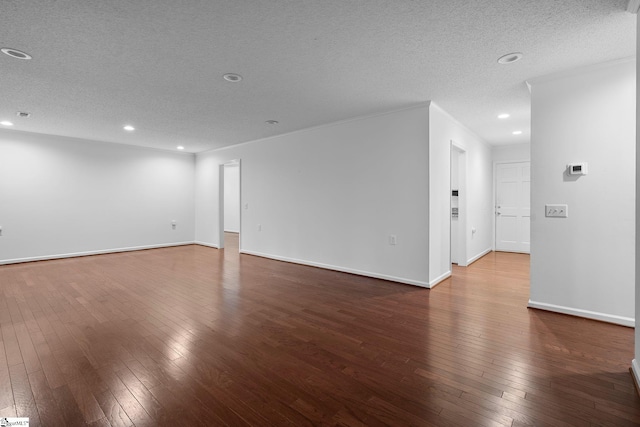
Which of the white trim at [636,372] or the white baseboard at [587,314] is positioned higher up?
the white baseboard at [587,314]

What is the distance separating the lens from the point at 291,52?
264cm

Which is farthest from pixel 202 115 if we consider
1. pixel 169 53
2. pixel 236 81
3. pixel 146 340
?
pixel 146 340

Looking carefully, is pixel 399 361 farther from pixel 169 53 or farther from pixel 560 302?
pixel 169 53

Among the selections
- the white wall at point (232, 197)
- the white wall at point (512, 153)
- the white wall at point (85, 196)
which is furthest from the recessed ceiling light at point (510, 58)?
the white wall at point (232, 197)

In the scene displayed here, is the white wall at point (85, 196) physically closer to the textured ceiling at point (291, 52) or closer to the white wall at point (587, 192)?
the textured ceiling at point (291, 52)

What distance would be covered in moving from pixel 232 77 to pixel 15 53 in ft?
6.16

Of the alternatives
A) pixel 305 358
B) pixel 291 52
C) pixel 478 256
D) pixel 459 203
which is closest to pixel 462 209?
pixel 459 203

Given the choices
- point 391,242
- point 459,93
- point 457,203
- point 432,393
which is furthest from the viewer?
point 457,203

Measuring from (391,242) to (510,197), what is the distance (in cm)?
443

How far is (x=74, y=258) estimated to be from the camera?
20.6ft

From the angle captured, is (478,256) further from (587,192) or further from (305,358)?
(305,358)

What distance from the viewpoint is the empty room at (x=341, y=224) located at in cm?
192

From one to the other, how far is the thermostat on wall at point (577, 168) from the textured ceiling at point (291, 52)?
1.00 meters

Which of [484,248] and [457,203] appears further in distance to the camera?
[484,248]
